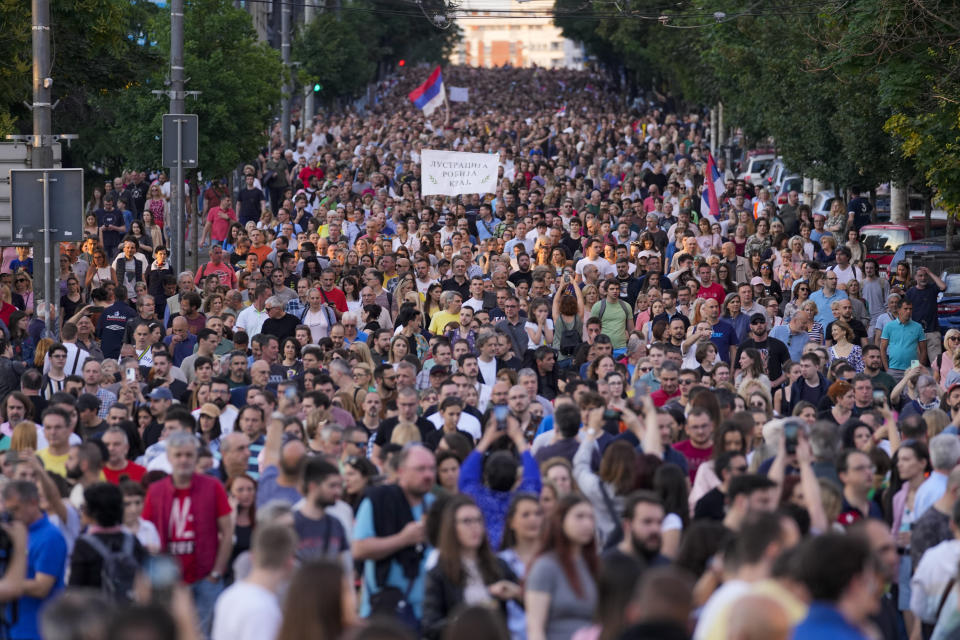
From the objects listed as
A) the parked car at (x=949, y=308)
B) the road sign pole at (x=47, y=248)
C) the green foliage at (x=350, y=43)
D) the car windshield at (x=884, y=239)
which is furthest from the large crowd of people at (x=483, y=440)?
the green foliage at (x=350, y=43)

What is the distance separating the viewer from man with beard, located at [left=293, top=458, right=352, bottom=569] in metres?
8.41

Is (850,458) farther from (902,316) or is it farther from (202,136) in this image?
(202,136)

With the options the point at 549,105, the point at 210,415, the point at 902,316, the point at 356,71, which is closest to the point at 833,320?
the point at 902,316

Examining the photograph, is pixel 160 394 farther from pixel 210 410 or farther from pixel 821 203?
pixel 821 203

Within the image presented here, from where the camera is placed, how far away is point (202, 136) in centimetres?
2895

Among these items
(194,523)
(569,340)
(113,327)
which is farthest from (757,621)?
(113,327)

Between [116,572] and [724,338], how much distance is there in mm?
9991

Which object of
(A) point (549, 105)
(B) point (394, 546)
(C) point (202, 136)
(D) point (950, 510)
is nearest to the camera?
(B) point (394, 546)

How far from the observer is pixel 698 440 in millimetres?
10938

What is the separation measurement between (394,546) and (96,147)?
27.1m

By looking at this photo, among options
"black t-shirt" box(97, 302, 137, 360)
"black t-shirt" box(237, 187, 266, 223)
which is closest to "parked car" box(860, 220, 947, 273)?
"black t-shirt" box(237, 187, 266, 223)

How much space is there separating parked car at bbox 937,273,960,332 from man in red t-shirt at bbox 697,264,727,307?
12.5 ft

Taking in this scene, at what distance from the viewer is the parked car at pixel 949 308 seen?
21734 mm

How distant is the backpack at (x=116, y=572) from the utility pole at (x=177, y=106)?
1475 cm
